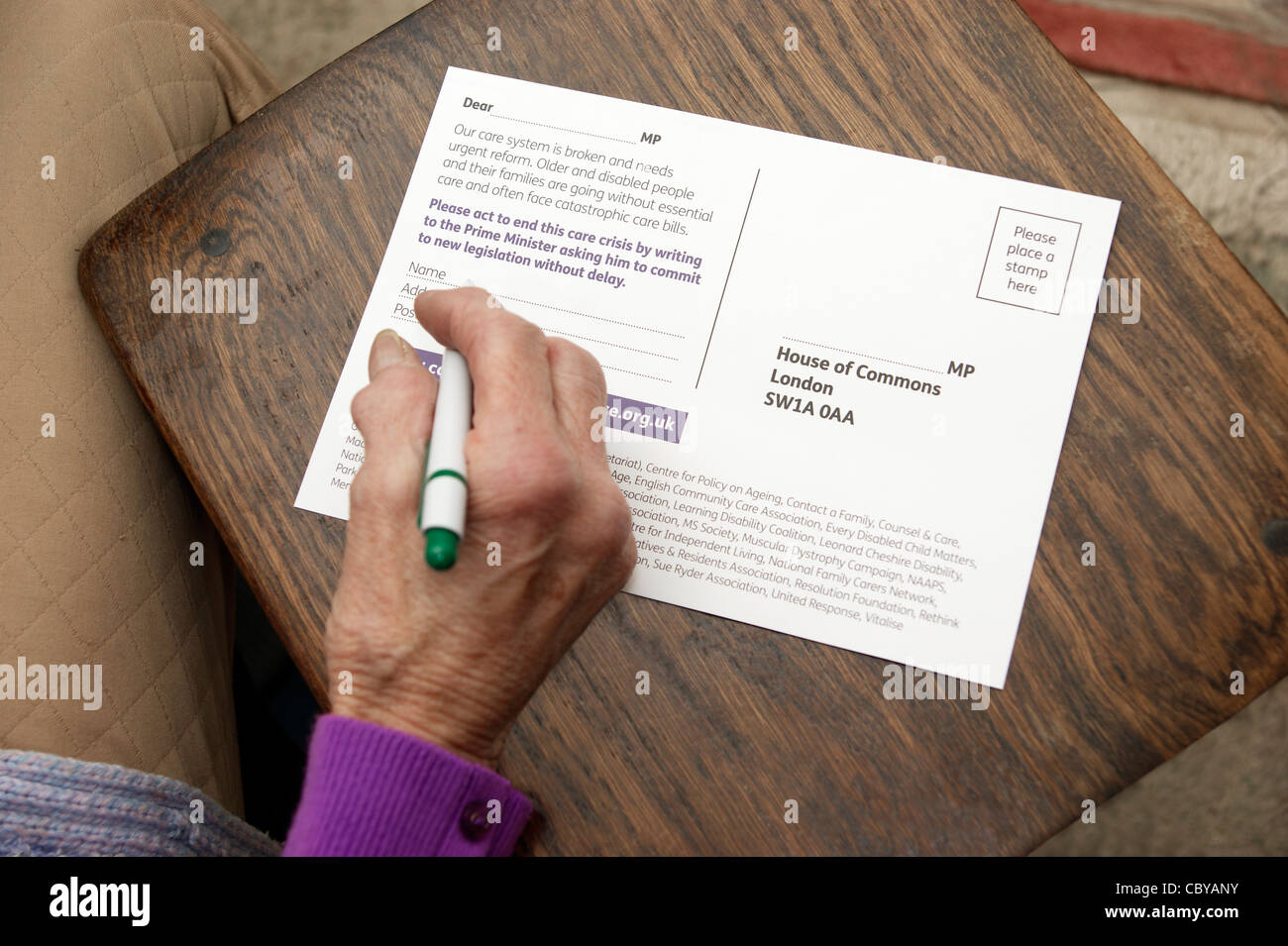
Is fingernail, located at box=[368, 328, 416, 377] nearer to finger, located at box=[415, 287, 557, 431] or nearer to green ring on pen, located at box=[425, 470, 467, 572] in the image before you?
finger, located at box=[415, 287, 557, 431]

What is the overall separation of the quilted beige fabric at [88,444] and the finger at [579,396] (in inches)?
14.0

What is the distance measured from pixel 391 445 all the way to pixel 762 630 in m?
0.26

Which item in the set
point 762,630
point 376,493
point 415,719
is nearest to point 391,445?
point 376,493

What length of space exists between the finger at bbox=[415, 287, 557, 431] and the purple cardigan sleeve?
0.60 feet

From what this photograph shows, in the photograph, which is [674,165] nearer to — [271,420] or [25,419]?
[271,420]

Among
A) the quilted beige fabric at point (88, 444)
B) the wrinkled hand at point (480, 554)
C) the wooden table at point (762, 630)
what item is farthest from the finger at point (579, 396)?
the quilted beige fabric at point (88, 444)

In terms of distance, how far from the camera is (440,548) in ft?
1.46

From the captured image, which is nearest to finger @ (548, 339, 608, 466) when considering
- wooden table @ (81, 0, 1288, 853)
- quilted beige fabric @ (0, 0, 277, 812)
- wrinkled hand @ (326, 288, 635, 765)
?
wrinkled hand @ (326, 288, 635, 765)

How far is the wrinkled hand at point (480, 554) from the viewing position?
18.8 inches

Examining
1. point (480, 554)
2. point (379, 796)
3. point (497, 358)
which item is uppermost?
point (497, 358)

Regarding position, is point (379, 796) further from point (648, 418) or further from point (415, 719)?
point (648, 418)

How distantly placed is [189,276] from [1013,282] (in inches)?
22.6

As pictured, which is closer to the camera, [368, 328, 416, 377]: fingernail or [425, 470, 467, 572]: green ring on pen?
[425, 470, 467, 572]: green ring on pen

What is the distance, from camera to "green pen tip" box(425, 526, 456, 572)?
444 millimetres
